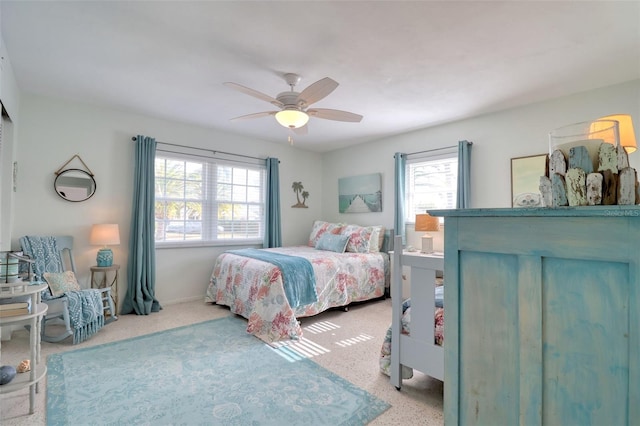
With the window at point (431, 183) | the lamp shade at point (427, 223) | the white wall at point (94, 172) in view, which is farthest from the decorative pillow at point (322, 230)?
the white wall at point (94, 172)

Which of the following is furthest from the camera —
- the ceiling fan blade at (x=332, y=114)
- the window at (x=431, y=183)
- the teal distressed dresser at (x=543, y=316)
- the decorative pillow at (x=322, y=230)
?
the decorative pillow at (x=322, y=230)

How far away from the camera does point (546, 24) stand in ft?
6.54

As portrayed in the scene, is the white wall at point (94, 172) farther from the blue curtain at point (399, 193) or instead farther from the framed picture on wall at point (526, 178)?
the framed picture on wall at point (526, 178)

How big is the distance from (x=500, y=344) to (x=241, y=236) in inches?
174

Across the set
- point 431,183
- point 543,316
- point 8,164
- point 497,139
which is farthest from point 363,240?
point 8,164

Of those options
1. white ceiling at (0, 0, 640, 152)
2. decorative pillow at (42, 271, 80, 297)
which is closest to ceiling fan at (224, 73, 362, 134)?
white ceiling at (0, 0, 640, 152)

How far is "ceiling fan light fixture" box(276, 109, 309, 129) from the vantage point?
2.62 metres

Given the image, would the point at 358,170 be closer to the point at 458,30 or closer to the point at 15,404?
the point at 458,30

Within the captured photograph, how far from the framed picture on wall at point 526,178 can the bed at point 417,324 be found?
1931 millimetres

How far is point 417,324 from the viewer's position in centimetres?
201

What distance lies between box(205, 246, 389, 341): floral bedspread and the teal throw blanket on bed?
0.07 metres

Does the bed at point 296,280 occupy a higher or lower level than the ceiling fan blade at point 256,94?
lower

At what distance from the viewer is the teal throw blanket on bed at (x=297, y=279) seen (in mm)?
3189

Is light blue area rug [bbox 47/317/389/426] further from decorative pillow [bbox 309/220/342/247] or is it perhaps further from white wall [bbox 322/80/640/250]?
white wall [bbox 322/80/640/250]
